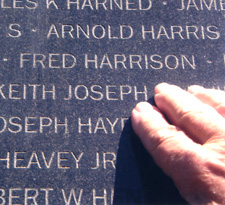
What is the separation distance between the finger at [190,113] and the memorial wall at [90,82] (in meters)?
0.23

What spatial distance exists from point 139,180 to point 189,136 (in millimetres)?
558

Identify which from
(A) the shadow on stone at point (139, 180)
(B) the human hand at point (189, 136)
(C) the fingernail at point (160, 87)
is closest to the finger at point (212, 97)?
(B) the human hand at point (189, 136)

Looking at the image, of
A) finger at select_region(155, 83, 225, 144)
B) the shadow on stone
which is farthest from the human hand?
the shadow on stone

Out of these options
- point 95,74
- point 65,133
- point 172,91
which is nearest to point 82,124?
point 65,133

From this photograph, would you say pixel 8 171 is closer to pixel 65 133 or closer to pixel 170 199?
pixel 65 133

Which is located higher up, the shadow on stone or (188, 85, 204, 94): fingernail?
(188, 85, 204, 94): fingernail

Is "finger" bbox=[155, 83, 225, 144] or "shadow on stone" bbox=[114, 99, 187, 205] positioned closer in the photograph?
"finger" bbox=[155, 83, 225, 144]

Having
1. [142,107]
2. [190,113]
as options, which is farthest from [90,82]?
[190,113]

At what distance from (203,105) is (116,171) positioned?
2.76 ft

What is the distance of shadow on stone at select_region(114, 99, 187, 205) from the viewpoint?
363cm

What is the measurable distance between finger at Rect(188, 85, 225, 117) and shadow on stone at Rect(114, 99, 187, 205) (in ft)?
1.95

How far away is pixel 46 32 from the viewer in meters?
4.14

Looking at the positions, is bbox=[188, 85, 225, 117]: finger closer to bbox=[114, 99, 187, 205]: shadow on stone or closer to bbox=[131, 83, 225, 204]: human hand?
bbox=[131, 83, 225, 204]: human hand

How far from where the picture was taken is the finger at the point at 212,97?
3.52 metres
